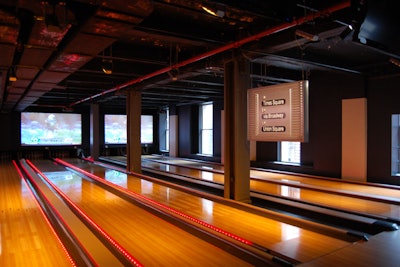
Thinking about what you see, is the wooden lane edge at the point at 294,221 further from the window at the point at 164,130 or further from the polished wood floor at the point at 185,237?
the window at the point at 164,130

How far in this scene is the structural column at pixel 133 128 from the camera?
1019 cm

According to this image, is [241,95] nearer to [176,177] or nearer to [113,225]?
[113,225]

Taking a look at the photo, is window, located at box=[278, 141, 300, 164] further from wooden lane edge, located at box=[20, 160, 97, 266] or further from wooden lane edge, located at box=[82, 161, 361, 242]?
wooden lane edge, located at box=[20, 160, 97, 266]

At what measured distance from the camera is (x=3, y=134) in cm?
1563

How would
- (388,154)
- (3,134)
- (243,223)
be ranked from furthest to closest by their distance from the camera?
(3,134), (388,154), (243,223)

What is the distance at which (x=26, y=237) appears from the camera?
401 centimetres

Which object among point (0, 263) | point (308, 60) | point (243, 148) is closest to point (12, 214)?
point (0, 263)

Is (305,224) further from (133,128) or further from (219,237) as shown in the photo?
(133,128)

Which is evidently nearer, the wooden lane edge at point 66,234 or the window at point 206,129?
the wooden lane edge at point 66,234

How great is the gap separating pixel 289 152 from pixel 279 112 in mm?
5953

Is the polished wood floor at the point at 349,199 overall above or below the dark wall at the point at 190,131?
below

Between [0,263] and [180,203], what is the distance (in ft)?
10.2

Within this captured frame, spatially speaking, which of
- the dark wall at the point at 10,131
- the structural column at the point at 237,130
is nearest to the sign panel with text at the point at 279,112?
the structural column at the point at 237,130

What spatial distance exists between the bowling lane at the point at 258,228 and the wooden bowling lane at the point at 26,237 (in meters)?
2.04
